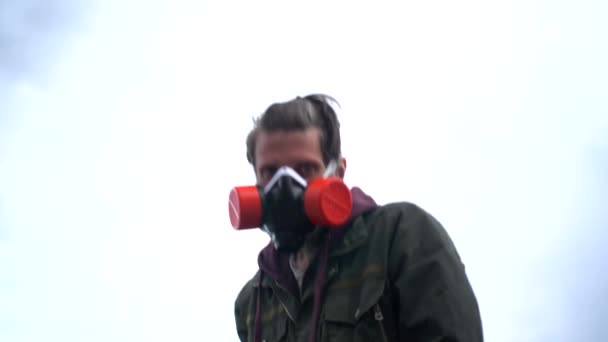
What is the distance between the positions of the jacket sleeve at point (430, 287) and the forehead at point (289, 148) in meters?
0.63

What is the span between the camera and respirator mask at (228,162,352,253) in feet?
10.4

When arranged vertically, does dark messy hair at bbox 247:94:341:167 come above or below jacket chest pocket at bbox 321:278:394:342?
above

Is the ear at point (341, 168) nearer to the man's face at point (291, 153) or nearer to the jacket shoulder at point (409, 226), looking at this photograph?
the man's face at point (291, 153)

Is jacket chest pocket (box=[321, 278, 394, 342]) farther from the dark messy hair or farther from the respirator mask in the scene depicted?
the dark messy hair

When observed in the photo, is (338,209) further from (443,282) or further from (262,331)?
(262,331)

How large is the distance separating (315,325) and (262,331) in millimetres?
576

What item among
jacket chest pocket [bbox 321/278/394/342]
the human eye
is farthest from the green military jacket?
the human eye

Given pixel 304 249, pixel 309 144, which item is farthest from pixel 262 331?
pixel 309 144

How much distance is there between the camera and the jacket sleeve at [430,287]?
284 cm

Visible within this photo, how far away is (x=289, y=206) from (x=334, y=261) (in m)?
0.34

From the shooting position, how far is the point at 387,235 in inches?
125

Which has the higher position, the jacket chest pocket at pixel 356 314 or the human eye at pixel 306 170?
the human eye at pixel 306 170

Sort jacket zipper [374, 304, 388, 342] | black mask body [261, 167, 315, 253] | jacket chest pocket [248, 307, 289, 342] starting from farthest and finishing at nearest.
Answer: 1. jacket chest pocket [248, 307, 289, 342]
2. black mask body [261, 167, 315, 253]
3. jacket zipper [374, 304, 388, 342]

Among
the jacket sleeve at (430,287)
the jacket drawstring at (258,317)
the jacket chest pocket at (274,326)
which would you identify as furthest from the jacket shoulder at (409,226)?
the jacket drawstring at (258,317)
